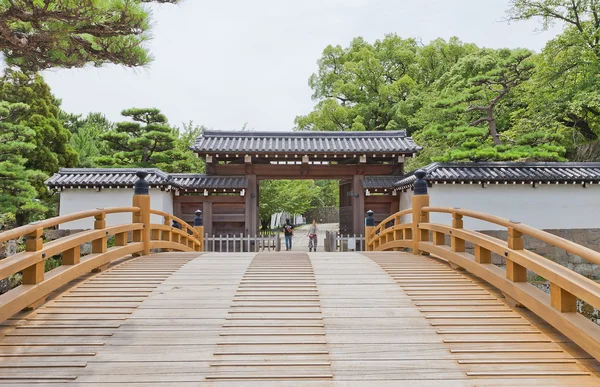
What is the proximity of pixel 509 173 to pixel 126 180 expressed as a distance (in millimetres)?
13340

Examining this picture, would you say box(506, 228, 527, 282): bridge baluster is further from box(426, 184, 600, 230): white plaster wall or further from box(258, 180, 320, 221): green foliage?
box(258, 180, 320, 221): green foliage

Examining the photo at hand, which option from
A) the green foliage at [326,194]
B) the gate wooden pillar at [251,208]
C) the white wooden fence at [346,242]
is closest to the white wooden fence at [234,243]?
the gate wooden pillar at [251,208]

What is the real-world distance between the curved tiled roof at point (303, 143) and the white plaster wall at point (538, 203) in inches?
113

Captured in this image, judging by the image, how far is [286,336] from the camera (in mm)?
3600

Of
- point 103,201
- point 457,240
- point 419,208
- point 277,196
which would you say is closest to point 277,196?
point 277,196

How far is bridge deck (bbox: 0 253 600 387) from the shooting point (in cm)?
299

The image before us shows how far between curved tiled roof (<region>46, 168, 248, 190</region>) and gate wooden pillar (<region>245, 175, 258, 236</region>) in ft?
1.12

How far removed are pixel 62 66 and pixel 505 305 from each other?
627 centimetres

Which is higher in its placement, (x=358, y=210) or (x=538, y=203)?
(x=538, y=203)

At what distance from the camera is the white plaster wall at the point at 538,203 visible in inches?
522

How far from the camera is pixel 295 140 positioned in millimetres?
15859

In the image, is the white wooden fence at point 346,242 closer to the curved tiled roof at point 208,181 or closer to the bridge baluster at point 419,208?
the curved tiled roof at point 208,181

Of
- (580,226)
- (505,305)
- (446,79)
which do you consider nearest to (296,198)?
(446,79)

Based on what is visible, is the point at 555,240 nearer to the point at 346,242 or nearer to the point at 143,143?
the point at 346,242
